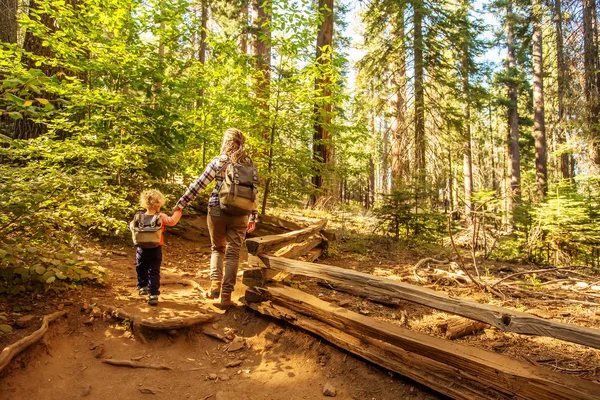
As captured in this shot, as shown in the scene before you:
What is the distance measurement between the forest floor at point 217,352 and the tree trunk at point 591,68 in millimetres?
8730

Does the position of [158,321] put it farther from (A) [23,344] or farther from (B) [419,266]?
(B) [419,266]

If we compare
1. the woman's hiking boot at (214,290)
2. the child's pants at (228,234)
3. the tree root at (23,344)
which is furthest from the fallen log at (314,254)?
the tree root at (23,344)

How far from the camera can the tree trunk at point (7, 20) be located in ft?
24.3

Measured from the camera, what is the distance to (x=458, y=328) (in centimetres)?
392

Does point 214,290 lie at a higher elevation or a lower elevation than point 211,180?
lower

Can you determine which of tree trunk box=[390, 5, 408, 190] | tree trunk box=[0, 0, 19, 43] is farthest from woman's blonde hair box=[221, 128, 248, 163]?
tree trunk box=[390, 5, 408, 190]

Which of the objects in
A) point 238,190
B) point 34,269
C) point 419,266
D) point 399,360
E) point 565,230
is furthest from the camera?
point 565,230

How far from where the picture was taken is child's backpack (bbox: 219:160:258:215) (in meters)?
4.34

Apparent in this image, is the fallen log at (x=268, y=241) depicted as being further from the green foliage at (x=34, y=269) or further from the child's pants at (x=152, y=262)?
the green foliage at (x=34, y=269)

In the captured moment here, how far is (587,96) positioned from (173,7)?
1328 cm

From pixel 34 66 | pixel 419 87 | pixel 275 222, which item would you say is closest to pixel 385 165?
pixel 419 87

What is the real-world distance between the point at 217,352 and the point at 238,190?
1973 millimetres

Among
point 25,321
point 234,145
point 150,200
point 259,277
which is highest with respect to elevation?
point 234,145

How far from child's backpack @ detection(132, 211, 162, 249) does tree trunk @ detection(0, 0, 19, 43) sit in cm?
→ 652
